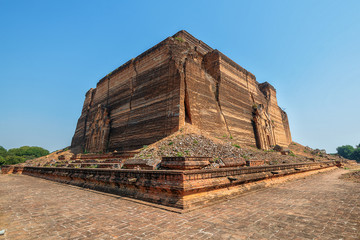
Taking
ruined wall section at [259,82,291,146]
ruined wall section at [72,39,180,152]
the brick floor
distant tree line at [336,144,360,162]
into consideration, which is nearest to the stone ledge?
the brick floor

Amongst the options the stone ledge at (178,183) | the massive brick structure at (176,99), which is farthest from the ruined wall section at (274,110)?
the stone ledge at (178,183)

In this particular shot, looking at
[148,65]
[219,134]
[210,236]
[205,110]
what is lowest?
[210,236]

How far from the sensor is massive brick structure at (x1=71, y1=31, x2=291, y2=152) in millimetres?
16625

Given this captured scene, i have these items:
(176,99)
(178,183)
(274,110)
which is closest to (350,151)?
(274,110)

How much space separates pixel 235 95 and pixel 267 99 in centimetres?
1262

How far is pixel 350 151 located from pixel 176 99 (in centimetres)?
9645

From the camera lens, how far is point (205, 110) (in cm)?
1781

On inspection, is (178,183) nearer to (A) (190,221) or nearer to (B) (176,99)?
(A) (190,221)

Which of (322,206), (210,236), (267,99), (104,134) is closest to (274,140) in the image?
(267,99)

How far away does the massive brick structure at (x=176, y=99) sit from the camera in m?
16.6

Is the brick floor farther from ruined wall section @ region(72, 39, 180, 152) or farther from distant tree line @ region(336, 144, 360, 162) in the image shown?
distant tree line @ region(336, 144, 360, 162)

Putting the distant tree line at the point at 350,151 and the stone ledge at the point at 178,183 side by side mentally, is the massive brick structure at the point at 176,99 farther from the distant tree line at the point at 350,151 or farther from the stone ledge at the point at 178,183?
the distant tree line at the point at 350,151

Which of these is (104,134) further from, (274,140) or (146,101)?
(274,140)

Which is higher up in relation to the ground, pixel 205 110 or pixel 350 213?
pixel 205 110
